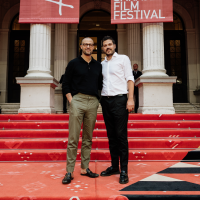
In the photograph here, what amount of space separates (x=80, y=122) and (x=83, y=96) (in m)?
0.39

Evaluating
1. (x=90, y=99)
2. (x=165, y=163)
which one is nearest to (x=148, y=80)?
(x=165, y=163)

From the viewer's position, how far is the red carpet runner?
93.7 inches

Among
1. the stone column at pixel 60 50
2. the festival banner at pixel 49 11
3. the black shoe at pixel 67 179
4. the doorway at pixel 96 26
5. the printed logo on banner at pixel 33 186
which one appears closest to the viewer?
the printed logo on banner at pixel 33 186

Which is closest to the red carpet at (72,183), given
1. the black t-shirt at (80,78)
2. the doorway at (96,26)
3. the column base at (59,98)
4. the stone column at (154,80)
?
the black t-shirt at (80,78)

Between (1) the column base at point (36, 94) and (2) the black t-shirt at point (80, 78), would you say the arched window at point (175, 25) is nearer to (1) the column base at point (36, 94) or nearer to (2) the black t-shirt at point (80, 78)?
(1) the column base at point (36, 94)

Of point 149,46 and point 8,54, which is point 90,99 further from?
point 8,54

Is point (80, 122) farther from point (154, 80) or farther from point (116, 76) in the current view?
point (154, 80)

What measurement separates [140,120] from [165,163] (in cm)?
206

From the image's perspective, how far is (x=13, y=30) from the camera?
1072 centimetres

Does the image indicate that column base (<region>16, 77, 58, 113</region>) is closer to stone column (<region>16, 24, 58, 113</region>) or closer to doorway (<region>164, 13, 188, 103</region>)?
stone column (<region>16, 24, 58, 113</region>)

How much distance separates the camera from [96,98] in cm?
305

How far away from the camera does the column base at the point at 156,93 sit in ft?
21.5

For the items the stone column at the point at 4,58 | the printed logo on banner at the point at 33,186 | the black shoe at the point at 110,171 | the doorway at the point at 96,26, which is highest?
the doorway at the point at 96,26

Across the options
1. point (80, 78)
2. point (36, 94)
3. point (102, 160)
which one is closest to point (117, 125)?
point (80, 78)
